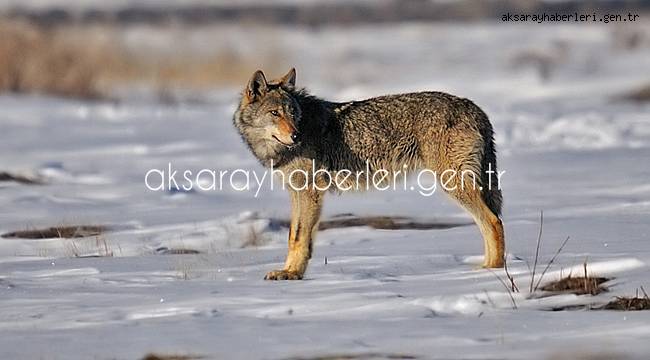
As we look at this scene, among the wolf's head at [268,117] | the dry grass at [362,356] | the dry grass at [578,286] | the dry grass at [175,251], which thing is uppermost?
the wolf's head at [268,117]

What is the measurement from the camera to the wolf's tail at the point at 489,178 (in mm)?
8594

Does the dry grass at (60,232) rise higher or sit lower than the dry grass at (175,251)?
higher

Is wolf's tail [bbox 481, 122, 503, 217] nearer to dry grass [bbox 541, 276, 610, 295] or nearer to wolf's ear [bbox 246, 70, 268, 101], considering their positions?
dry grass [bbox 541, 276, 610, 295]

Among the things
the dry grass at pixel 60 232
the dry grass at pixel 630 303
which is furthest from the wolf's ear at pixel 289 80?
the dry grass at pixel 630 303

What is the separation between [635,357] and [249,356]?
185 cm

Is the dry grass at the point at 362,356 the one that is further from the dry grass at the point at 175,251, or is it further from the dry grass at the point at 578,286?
the dry grass at the point at 175,251

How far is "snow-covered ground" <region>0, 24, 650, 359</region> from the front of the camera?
583 cm

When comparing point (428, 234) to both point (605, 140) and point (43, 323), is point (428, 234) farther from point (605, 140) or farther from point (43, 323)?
point (605, 140)

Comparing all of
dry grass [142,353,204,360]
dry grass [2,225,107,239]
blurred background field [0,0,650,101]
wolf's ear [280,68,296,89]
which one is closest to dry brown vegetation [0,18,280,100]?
blurred background field [0,0,650,101]

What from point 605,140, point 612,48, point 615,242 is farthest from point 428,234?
point 612,48

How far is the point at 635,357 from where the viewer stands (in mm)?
5266

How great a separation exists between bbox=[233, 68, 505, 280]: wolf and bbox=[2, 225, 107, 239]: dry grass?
2.36 m

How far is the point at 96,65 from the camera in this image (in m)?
25.8

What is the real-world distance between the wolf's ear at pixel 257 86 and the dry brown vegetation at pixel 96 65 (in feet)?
54.2
